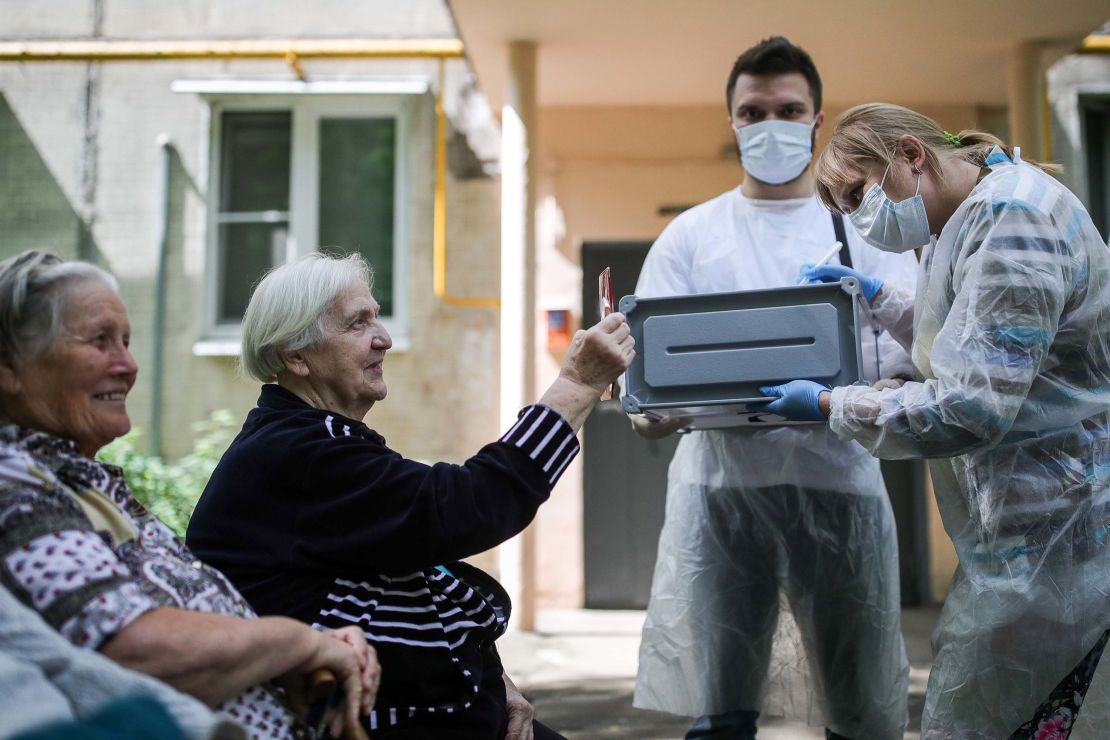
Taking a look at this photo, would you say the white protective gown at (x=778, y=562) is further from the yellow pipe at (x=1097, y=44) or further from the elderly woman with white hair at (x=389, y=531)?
the yellow pipe at (x=1097, y=44)

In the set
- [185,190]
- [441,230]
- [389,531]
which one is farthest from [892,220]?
[185,190]

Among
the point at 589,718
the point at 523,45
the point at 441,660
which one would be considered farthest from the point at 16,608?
the point at 523,45

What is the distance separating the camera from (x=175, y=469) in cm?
597

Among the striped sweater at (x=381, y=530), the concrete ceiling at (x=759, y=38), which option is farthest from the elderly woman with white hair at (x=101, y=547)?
the concrete ceiling at (x=759, y=38)

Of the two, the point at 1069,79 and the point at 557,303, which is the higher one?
the point at 1069,79

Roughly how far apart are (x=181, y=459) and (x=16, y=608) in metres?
5.52

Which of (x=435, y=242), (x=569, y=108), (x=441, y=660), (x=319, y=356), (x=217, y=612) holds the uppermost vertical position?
(x=569, y=108)

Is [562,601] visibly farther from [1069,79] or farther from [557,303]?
[1069,79]

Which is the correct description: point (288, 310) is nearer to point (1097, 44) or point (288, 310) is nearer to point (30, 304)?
point (30, 304)

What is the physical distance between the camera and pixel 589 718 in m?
3.88

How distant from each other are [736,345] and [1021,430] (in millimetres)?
585

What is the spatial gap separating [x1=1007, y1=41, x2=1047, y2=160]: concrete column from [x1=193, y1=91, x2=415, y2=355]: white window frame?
3492 mm

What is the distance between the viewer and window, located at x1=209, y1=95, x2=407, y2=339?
648cm

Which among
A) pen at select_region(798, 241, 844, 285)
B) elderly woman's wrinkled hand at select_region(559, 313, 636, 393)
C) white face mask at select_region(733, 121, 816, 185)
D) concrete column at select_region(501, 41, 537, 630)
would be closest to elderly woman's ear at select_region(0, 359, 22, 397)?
elderly woman's wrinkled hand at select_region(559, 313, 636, 393)
